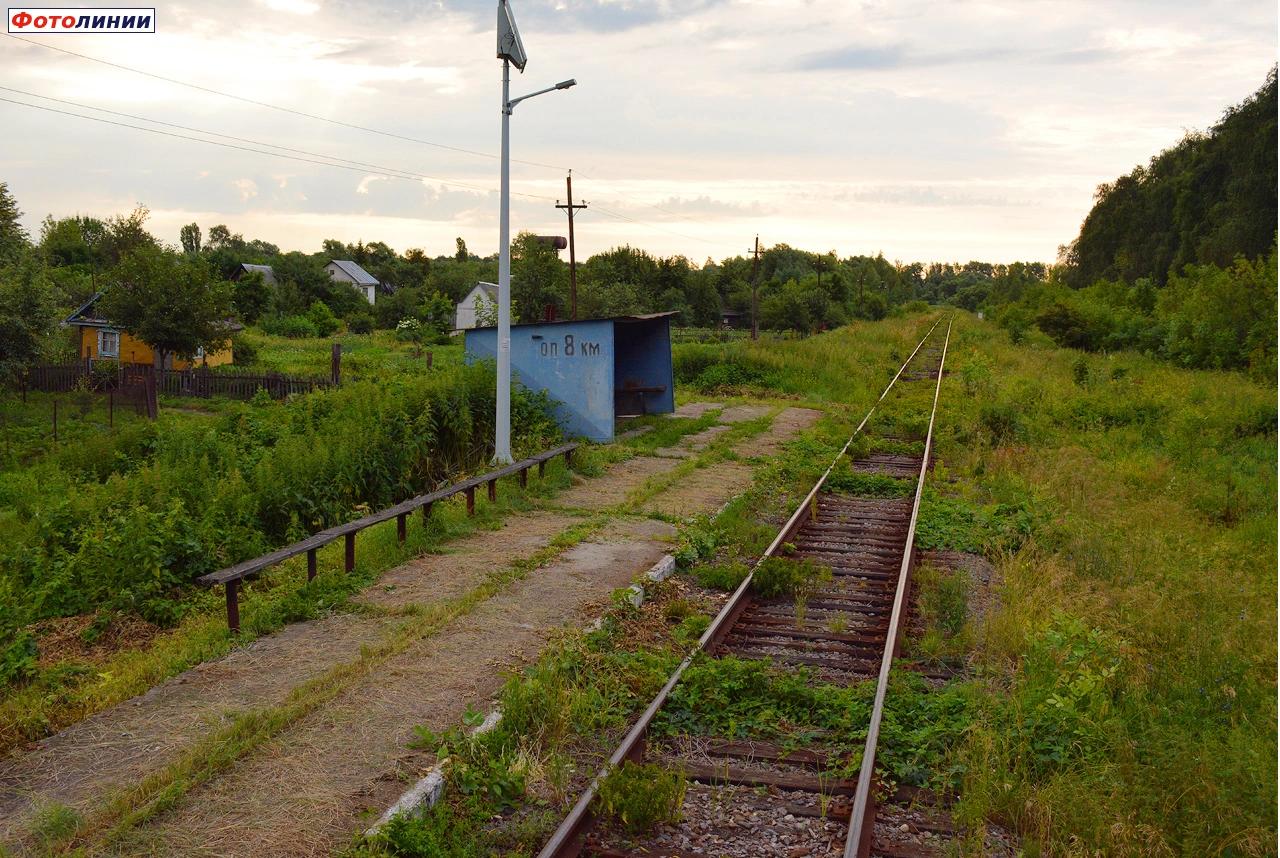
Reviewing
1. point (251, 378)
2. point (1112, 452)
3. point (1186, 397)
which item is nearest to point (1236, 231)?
point (1186, 397)

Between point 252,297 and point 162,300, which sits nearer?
point 162,300

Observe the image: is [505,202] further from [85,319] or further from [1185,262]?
[1185,262]

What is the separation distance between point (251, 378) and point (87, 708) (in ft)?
94.1

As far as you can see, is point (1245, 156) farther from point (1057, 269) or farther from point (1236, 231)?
point (1057, 269)

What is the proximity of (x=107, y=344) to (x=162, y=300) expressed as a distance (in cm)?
1313

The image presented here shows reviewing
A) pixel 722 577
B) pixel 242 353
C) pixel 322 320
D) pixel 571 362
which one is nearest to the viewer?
pixel 722 577

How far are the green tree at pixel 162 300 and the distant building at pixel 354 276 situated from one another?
63500mm

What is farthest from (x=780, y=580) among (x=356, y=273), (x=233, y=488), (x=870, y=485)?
(x=356, y=273)

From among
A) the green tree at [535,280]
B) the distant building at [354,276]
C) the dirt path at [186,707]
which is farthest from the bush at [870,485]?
the distant building at [354,276]

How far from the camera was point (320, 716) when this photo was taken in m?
6.17

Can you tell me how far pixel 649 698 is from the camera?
6.44 m

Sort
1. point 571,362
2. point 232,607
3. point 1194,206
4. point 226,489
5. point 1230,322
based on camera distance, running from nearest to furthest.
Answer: point 232,607 → point 226,489 → point 571,362 → point 1230,322 → point 1194,206

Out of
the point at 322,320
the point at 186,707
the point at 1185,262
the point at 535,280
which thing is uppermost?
the point at 1185,262

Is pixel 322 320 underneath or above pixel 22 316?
above
